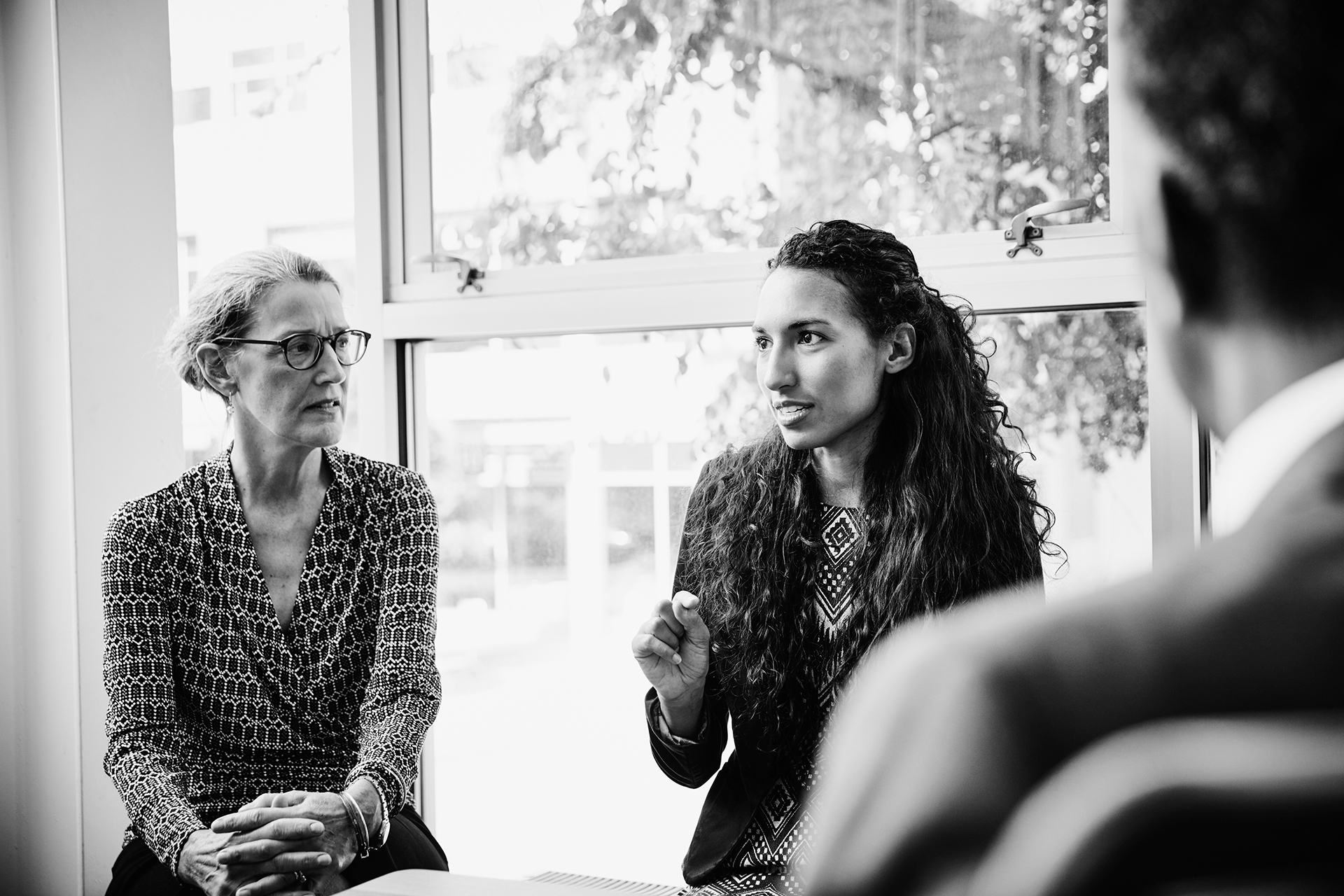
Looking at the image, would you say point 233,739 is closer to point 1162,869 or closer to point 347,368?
point 347,368

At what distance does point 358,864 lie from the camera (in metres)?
1.83

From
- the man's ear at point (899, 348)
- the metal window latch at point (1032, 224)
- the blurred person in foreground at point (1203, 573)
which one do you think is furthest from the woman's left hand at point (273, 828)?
the blurred person in foreground at point (1203, 573)

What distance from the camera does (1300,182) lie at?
0.30 m

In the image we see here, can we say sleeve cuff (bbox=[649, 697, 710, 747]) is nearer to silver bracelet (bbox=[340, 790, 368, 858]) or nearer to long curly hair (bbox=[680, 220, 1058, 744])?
long curly hair (bbox=[680, 220, 1058, 744])

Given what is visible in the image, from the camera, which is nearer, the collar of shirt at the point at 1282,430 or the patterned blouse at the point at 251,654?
the collar of shirt at the point at 1282,430

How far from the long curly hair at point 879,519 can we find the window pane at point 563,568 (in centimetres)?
55

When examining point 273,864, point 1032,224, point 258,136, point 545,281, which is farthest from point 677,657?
point 258,136

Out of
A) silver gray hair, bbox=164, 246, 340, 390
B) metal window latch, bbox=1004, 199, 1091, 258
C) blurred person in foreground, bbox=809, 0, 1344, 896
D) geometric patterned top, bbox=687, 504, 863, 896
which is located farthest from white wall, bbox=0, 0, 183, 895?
blurred person in foreground, bbox=809, 0, 1344, 896

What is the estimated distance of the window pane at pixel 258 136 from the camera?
2.80 m

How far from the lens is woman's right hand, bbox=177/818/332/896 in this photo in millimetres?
1671

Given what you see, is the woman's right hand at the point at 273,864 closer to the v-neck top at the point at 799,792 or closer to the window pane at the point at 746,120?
the v-neck top at the point at 799,792

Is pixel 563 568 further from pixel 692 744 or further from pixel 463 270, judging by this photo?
pixel 692 744

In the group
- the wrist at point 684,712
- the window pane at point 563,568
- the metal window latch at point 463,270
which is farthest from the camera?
the metal window latch at point 463,270

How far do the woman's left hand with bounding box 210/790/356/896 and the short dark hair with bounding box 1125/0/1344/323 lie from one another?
1646 mm
